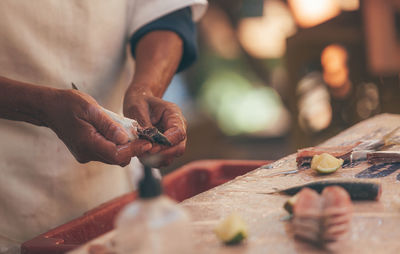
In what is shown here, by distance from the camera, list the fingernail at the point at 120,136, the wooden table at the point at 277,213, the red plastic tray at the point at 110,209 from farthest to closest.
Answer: the fingernail at the point at 120,136 < the red plastic tray at the point at 110,209 < the wooden table at the point at 277,213

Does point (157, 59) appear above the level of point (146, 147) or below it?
above

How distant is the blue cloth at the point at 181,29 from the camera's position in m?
1.93

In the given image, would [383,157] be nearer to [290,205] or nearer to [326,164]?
[326,164]

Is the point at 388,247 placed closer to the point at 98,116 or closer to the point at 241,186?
the point at 241,186

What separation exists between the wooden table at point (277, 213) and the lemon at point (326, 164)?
0.8 inches

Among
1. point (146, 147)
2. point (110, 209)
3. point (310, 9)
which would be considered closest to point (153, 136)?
point (146, 147)

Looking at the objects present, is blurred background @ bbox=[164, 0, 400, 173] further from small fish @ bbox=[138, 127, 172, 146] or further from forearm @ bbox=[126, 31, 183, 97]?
small fish @ bbox=[138, 127, 172, 146]

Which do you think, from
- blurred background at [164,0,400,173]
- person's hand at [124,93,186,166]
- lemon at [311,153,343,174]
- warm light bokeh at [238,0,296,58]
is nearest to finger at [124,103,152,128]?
person's hand at [124,93,186,166]

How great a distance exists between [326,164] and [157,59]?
91 cm

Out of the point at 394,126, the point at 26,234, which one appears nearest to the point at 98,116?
the point at 26,234

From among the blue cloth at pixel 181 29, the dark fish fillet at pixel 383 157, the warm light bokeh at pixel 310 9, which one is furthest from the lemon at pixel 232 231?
the warm light bokeh at pixel 310 9

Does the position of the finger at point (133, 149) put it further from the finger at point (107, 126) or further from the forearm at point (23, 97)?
the forearm at point (23, 97)

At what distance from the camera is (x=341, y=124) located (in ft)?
11.5

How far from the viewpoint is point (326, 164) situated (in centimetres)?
125
